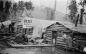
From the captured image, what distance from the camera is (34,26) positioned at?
405 centimetres

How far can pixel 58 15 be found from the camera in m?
3.98

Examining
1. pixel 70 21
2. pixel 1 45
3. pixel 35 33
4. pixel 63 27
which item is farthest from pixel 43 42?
pixel 1 45

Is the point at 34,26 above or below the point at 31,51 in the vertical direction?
above

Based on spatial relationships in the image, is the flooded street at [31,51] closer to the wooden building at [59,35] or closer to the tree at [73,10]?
the wooden building at [59,35]

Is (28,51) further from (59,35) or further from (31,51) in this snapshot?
(59,35)

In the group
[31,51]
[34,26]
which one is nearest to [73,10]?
[34,26]

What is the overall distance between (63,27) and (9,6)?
1912 mm

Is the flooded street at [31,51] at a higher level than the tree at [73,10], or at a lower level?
lower

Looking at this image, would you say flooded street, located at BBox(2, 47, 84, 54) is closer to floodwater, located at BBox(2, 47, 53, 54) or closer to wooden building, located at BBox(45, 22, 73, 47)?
floodwater, located at BBox(2, 47, 53, 54)

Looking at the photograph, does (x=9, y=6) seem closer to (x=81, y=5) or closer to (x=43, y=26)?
(x=43, y=26)

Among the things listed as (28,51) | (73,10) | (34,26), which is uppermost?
(73,10)

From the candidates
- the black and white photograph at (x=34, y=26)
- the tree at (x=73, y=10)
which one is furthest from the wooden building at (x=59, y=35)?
the tree at (x=73, y=10)

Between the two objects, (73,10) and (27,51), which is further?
(27,51)

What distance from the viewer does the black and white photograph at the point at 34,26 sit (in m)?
3.95
